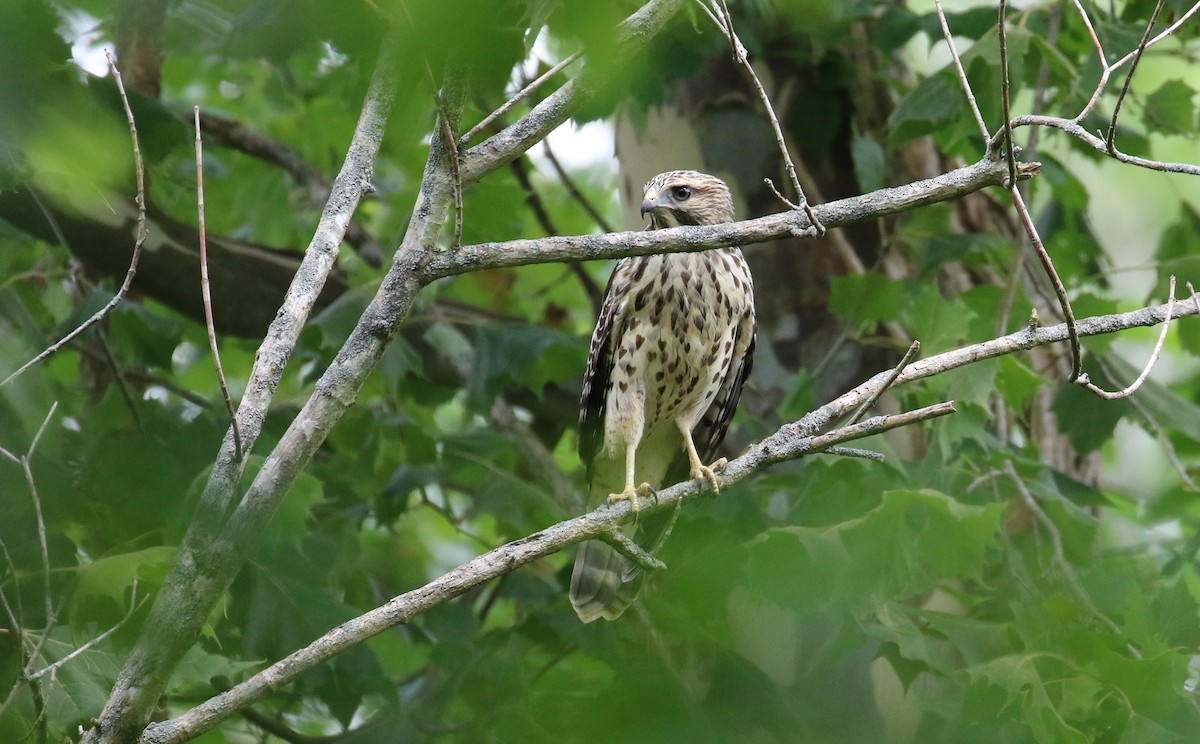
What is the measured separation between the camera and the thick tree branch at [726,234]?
248cm

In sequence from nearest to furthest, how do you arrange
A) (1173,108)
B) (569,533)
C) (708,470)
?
(569,533), (708,470), (1173,108)

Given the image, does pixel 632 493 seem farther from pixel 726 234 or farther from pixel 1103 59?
pixel 1103 59

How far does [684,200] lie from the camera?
16.6ft

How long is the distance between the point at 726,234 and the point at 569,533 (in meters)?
0.81

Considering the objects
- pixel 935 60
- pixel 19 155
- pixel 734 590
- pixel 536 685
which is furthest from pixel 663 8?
pixel 935 60

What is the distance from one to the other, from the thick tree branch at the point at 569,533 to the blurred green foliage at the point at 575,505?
1.23ft

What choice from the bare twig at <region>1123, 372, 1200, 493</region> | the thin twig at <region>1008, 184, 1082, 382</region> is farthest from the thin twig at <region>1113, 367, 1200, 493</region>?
the thin twig at <region>1008, 184, 1082, 382</region>

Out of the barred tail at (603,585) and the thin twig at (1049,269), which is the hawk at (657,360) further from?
the thin twig at (1049,269)

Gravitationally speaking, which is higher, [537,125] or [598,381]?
[537,125]

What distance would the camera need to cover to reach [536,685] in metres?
3.83

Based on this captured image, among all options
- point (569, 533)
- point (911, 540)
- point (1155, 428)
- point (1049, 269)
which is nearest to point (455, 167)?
point (569, 533)

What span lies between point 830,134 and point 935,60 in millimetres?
2676

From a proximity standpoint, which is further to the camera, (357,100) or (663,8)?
(357,100)

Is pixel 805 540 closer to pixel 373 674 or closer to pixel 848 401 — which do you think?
pixel 848 401
